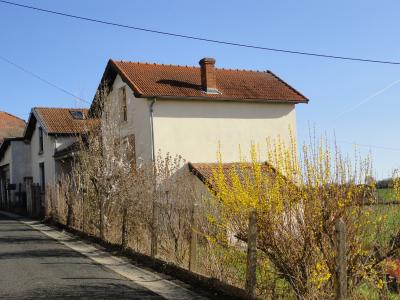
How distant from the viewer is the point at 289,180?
22.4ft

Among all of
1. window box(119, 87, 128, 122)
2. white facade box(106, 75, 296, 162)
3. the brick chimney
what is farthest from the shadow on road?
the brick chimney

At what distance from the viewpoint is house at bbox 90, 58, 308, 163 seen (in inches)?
816

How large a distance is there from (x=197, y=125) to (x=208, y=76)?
7.63 ft

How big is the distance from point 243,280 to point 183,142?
44.0 ft

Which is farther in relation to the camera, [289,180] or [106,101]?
[106,101]

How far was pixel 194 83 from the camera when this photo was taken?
2272 cm

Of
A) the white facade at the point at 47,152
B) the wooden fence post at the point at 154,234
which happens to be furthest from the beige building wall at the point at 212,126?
the wooden fence post at the point at 154,234

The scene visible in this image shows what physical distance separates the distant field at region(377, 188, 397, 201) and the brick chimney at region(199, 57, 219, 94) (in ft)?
51.4

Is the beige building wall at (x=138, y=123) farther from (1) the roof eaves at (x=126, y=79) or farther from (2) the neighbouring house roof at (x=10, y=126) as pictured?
(2) the neighbouring house roof at (x=10, y=126)

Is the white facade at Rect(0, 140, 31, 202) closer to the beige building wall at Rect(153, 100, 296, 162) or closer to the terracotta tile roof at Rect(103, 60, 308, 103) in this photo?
the terracotta tile roof at Rect(103, 60, 308, 103)

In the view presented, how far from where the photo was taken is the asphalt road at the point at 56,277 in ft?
26.0

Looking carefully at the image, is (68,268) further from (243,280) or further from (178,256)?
(243,280)

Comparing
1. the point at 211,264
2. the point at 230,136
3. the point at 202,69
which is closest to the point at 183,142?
the point at 230,136

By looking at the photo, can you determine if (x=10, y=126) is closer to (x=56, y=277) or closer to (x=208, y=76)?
(x=208, y=76)
